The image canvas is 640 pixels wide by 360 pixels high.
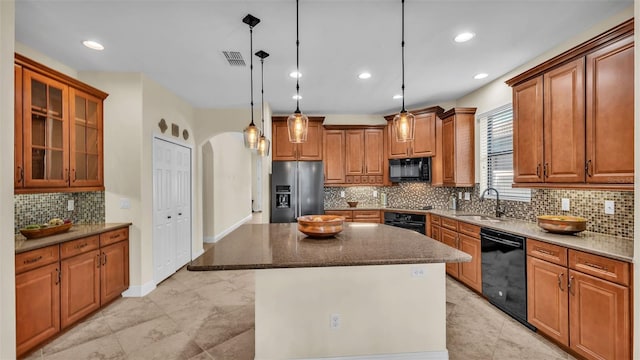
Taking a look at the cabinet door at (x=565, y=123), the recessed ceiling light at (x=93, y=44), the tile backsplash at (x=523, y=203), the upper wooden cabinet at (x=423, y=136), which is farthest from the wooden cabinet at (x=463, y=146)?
the recessed ceiling light at (x=93, y=44)

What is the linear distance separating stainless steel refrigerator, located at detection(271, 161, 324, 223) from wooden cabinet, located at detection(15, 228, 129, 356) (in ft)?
7.18

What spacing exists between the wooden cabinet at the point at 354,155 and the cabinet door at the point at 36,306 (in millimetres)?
3857

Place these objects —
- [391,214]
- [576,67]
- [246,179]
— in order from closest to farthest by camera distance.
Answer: [576,67]
[391,214]
[246,179]

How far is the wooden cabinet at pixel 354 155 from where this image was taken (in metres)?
5.26

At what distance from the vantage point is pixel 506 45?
9.14 ft

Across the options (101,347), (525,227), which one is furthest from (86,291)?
(525,227)

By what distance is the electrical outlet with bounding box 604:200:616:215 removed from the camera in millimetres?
2441

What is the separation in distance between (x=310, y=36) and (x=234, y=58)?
3.06 feet

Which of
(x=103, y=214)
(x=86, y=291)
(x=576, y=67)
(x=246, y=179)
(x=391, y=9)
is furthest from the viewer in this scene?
(x=246, y=179)

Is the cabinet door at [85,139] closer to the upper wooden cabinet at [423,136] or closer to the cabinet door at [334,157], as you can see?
the cabinet door at [334,157]

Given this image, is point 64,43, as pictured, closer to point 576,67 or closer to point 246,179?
point 576,67

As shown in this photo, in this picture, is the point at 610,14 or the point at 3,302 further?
the point at 610,14

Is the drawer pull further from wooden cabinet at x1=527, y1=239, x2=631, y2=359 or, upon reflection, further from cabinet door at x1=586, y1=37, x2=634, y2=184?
cabinet door at x1=586, y1=37, x2=634, y2=184

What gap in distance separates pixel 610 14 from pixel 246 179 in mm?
8873
